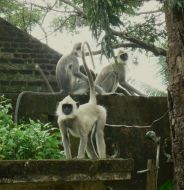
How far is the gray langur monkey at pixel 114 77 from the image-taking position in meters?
11.0

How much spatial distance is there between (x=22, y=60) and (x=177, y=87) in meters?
4.86

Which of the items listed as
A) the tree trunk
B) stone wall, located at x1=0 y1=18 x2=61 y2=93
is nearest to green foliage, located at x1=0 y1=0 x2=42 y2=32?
stone wall, located at x1=0 y1=18 x2=61 y2=93

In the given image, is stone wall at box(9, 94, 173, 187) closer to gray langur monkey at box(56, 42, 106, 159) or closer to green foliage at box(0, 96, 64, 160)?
gray langur monkey at box(56, 42, 106, 159)

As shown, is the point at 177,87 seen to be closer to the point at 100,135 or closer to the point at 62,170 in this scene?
the point at 100,135

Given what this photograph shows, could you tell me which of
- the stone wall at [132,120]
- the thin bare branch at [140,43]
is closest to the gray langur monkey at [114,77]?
the thin bare branch at [140,43]

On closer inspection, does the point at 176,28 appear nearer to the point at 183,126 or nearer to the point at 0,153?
the point at 183,126

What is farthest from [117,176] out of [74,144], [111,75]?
[111,75]

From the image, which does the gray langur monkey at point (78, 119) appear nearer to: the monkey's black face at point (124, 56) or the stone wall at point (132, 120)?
the stone wall at point (132, 120)

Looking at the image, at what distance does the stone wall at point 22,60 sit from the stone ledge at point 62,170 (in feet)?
19.1

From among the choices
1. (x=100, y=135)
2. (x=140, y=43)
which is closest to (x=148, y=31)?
(x=140, y=43)

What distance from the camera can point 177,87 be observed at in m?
6.09

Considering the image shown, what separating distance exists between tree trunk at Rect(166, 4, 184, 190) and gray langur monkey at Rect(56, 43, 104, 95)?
12.6ft

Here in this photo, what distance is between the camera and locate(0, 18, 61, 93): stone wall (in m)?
9.89

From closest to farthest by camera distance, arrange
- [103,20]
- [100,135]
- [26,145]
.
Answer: [26,145], [103,20], [100,135]
